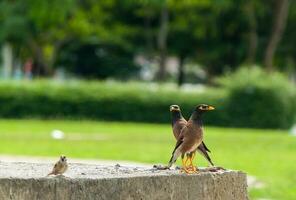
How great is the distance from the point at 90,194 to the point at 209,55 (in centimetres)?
5211

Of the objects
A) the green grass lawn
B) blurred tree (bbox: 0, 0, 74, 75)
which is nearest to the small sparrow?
the green grass lawn

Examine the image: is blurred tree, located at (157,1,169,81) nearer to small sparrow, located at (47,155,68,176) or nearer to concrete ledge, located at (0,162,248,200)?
concrete ledge, located at (0,162,248,200)

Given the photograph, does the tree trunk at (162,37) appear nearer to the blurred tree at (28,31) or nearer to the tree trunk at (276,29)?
the blurred tree at (28,31)

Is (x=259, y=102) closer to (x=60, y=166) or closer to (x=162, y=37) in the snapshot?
(x=162, y=37)

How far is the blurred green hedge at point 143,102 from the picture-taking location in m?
41.5

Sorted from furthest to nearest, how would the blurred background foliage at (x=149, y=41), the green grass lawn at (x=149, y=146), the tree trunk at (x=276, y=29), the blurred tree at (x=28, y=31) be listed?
1. the tree trunk at (x=276, y=29)
2. the blurred tree at (x=28, y=31)
3. the blurred background foliage at (x=149, y=41)
4. the green grass lawn at (x=149, y=146)

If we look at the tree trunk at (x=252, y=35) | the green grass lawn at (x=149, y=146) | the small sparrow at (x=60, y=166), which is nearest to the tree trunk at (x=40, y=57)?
the tree trunk at (x=252, y=35)

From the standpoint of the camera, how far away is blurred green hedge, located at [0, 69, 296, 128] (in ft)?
136

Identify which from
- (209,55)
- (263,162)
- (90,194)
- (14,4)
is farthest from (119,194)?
(209,55)

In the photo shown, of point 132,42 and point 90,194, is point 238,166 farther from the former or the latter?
point 132,42

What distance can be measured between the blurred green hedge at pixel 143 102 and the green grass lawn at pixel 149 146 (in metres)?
1.98

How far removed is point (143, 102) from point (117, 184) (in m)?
35.1

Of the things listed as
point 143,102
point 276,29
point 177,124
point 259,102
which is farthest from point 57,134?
point 276,29

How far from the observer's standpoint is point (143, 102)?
138 feet
